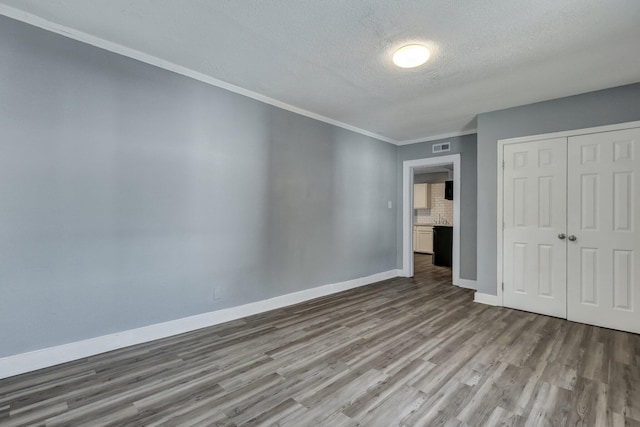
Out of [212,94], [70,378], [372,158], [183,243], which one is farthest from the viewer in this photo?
[372,158]

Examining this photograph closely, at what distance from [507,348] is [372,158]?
11.7 ft

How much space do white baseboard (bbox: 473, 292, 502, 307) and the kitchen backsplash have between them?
533cm

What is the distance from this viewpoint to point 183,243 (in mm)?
2891

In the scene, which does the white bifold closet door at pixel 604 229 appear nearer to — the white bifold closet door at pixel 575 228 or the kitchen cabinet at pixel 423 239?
the white bifold closet door at pixel 575 228

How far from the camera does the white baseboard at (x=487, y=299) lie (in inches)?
154

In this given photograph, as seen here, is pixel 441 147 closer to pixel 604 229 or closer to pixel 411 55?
pixel 604 229

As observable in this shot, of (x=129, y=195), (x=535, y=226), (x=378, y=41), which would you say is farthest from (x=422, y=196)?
(x=129, y=195)

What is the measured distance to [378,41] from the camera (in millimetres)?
2375

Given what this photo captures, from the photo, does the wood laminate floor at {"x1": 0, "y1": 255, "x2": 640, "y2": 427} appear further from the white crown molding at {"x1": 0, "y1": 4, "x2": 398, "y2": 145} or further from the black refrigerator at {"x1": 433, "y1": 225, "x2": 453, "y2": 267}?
the black refrigerator at {"x1": 433, "y1": 225, "x2": 453, "y2": 267}

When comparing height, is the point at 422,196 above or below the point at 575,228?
above

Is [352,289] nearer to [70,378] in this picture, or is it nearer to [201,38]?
[70,378]

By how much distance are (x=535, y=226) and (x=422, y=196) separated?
18.6 ft

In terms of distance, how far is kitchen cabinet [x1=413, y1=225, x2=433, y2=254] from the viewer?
898 centimetres

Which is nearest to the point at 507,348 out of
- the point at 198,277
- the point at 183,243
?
the point at 198,277
